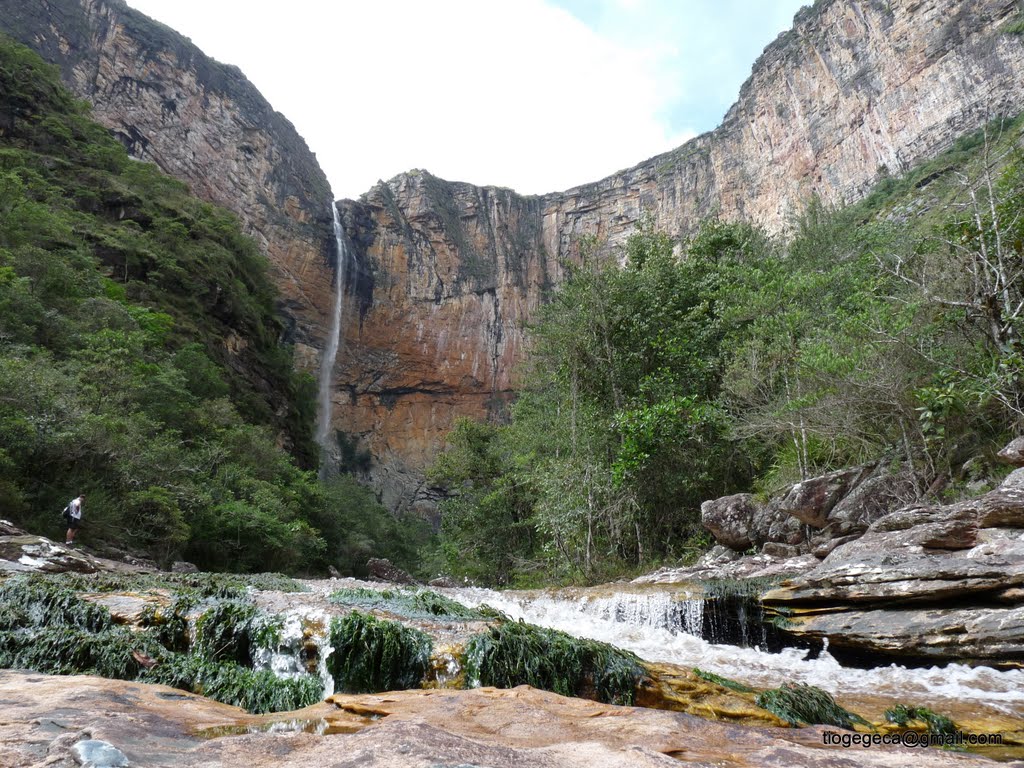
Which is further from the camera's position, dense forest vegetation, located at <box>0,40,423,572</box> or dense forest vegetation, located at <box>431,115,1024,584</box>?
dense forest vegetation, located at <box>0,40,423,572</box>

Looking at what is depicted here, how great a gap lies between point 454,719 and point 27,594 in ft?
15.3

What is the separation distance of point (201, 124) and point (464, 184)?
23.2 metres

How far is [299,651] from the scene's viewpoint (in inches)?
177

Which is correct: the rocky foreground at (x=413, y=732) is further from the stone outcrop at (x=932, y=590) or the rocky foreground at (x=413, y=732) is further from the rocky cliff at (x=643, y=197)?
the rocky cliff at (x=643, y=197)

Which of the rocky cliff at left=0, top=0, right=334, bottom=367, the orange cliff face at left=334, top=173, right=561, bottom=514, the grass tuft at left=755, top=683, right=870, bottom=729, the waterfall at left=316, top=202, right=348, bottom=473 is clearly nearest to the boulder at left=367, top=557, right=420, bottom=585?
the orange cliff face at left=334, top=173, right=561, bottom=514

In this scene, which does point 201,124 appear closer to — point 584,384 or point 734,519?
point 584,384

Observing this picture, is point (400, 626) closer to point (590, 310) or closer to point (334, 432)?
point (590, 310)

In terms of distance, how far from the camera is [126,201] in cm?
2547

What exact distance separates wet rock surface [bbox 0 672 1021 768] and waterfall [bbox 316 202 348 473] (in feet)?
144

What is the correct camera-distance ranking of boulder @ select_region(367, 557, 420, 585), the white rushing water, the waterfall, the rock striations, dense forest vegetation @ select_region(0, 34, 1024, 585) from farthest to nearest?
1. the waterfall
2. the rock striations
3. boulder @ select_region(367, 557, 420, 585)
4. dense forest vegetation @ select_region(0, 34, 1024, 585)
5. the white rushing water

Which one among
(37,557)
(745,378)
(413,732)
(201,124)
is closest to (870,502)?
(745,378)

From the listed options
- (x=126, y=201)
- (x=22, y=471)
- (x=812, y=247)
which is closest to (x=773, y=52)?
(x=812, y=247)

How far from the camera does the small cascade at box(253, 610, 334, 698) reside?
14.4 feet

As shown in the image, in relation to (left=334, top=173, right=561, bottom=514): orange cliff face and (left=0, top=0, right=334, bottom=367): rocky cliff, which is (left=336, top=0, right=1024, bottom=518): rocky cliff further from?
(left=0, top=0, right=334, bottom=367): rocky cliff
